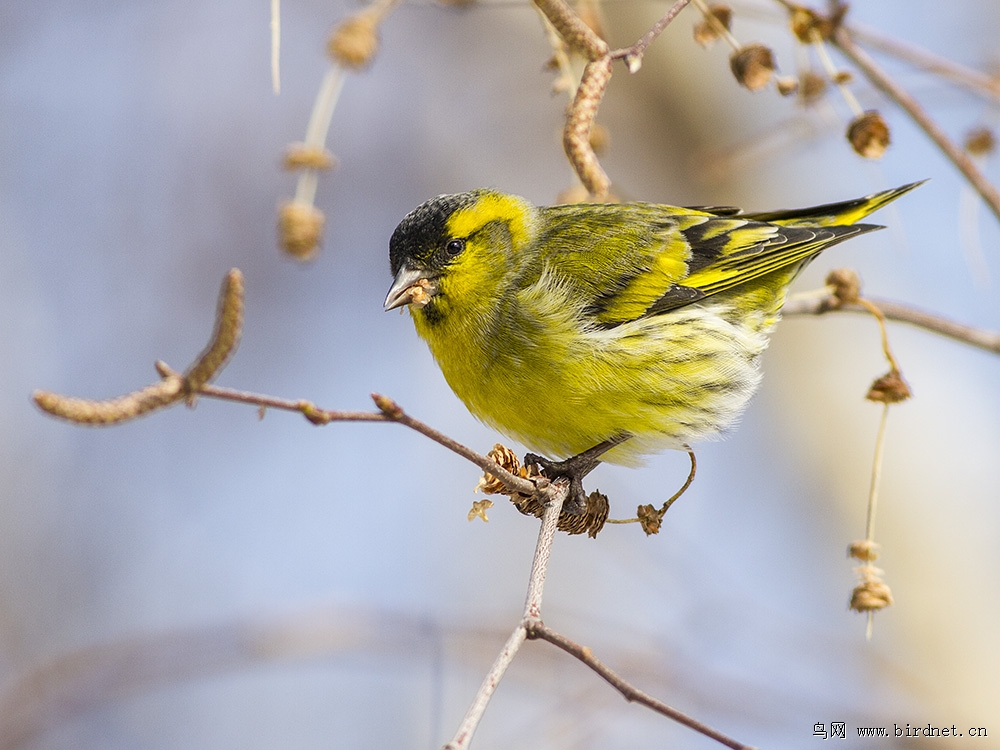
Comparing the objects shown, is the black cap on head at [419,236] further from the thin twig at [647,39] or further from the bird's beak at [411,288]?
the thin twig at [647,39]

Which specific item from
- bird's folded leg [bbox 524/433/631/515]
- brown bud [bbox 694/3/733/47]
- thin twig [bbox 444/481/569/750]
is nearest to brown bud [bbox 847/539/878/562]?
bird's folded leg [bbox 524/433/631/515]

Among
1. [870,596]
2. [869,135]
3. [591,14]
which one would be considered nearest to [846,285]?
[869,135]

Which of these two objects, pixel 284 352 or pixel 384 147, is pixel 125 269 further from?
pixel 384 147

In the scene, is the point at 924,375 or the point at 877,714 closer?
the point at 877,714

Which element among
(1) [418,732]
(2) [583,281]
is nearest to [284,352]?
(1) [418,732]

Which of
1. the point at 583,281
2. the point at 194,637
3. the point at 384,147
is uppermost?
the point at 384,147

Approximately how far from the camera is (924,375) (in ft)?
19.5

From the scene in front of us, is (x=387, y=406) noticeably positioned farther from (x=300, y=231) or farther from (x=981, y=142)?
(x=981, y=142)

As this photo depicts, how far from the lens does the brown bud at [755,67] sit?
10.2 feet

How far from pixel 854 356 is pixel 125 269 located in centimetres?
539

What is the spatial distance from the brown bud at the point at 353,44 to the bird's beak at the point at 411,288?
2.77ft

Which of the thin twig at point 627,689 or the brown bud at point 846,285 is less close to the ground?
the brown bud at point 846,285

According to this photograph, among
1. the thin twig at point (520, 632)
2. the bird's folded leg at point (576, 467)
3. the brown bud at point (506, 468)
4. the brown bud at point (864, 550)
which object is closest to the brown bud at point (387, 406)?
the thin twig at point (520, 632)

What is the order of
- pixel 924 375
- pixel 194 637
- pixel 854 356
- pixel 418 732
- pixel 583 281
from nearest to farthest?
1. pixel 583 281
2. pixel 194 637
3. pixel 924 375
4. pixel 854 356
5. pixel 418 732
